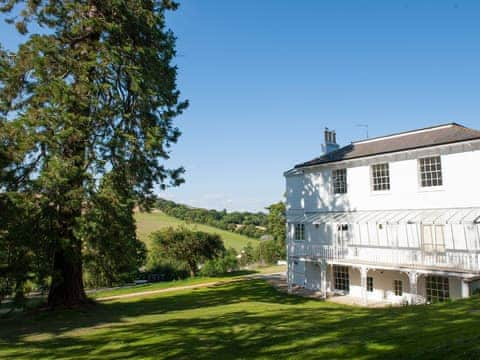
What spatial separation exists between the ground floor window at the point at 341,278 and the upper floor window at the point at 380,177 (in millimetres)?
5556

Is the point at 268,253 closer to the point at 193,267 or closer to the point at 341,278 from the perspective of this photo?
the point at 193,267

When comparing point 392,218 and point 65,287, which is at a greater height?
point 392,218

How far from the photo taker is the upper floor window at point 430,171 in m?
18.3

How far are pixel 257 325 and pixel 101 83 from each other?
1195 cm

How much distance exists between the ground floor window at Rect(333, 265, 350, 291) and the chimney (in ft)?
29.8

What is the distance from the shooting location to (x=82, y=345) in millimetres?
8961

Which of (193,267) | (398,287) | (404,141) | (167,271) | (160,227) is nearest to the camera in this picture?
(398,287)

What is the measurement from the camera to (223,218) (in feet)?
330

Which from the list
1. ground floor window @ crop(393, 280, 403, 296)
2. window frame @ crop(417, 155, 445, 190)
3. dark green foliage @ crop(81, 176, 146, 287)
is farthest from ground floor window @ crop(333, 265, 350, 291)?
dark green foliage @ crop(81, 176, 146, 287)

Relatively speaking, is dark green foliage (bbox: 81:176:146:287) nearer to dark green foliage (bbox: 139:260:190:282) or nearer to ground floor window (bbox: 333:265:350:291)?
ground floor window (bbox: 333:265:350:291)

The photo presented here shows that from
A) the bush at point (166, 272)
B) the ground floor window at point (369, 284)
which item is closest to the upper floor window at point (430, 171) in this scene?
the ground floor window at point (369, 284)

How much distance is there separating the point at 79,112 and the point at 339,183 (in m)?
15.6

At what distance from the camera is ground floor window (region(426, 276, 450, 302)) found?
57.7 feet

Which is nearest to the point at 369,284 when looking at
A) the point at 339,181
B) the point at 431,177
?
the point at 339,181
